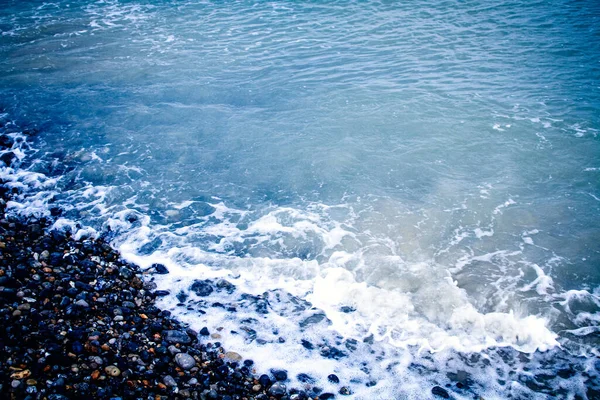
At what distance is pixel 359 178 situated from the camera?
421 inches

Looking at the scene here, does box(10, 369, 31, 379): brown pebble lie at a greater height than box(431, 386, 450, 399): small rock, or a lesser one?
greater

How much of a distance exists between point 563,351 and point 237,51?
17393 mm

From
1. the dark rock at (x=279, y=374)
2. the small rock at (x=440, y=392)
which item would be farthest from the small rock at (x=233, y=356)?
the small rock at (x=440, y=392)

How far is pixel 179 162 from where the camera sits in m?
11.2

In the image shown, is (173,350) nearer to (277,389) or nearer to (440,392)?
(277,389)

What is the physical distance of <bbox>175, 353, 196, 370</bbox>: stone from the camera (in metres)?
5.43

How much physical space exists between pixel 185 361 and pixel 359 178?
23.1 feet

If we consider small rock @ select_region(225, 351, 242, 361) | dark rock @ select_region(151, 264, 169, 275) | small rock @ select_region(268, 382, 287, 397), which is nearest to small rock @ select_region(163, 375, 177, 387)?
small rock @ select_region(225, 351, 242, 361)

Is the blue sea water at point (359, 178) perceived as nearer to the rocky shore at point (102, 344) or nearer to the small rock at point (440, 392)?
the small rock at point (440, 392)

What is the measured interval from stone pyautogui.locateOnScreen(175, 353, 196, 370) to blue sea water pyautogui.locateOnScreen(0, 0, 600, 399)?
81cm

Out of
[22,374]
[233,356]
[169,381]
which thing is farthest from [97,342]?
[233,356]

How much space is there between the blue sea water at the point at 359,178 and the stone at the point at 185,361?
2.67 feet

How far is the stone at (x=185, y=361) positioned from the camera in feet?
17.8

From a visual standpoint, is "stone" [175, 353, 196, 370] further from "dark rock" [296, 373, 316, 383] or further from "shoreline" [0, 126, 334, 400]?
"dark rock" [296, 373, 316, 383]
